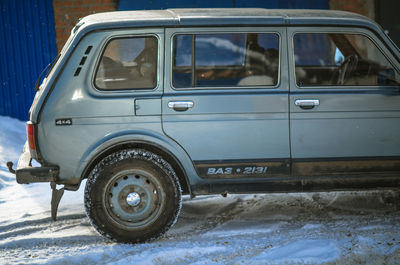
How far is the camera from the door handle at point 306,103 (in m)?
4.61

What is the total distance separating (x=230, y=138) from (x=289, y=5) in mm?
5293

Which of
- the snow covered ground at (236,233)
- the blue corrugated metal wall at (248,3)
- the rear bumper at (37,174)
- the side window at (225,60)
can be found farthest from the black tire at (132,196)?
the blue corrugated metal wall at (248,3)

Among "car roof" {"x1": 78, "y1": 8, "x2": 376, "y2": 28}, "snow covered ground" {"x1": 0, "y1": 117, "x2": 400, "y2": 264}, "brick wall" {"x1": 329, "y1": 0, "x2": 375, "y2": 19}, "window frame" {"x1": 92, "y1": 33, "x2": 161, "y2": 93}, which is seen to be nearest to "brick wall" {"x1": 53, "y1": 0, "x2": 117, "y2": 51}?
"snow covered ground" {"x1": 0, "y1": 117, "x2": 400, "y2": 264}

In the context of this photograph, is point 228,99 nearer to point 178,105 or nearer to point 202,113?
point 202,113

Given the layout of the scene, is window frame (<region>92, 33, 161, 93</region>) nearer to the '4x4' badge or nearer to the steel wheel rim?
the '4x4' badge

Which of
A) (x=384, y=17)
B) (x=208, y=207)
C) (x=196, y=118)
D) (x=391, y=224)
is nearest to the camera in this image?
(x=196, y=118)

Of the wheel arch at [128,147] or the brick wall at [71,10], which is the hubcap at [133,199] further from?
the brick wall at [71,10]

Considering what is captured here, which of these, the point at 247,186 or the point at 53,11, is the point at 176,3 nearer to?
the point at 53,11

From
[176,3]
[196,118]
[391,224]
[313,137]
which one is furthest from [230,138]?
[176,3]

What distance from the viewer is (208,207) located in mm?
5680

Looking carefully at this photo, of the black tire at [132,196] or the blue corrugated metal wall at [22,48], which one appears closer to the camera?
the black tire at [132,196]

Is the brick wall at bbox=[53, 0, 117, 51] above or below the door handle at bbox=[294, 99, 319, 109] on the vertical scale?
above

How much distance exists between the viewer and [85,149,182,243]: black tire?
14.7ft

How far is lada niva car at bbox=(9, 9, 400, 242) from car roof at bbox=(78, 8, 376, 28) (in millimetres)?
11
